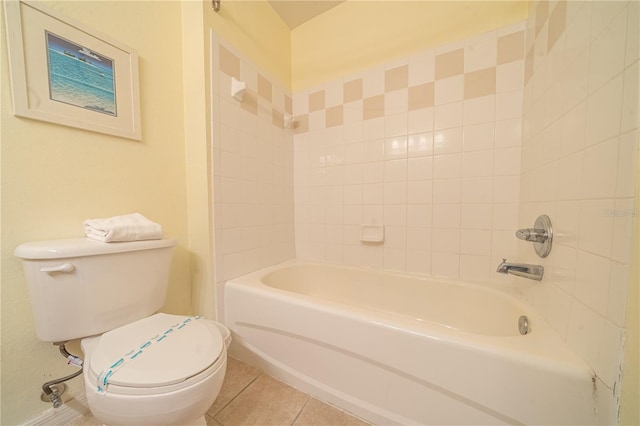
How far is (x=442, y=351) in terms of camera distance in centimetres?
66

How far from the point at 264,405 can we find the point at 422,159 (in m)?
1.47

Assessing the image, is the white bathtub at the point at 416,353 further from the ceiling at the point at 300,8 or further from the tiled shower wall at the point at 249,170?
the ceiling at the point at 300,8

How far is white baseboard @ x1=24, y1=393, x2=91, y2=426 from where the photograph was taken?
2.48 feet

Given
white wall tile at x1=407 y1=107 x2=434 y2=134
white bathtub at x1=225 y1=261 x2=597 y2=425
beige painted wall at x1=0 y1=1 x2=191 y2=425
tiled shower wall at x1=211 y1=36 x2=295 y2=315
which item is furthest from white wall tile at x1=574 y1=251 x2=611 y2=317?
beige painted wall at x1=0 y1=1 x2=191 y2=425

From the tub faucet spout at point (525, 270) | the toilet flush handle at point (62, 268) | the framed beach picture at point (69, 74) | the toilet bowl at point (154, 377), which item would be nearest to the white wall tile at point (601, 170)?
the tub faucet spout at point (525, 270)

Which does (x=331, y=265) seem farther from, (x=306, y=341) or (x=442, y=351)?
(x=442, y=351)

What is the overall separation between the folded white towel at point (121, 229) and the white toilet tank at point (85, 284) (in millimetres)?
24

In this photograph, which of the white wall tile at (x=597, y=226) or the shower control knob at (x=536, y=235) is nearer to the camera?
the white wall tile at (x=597, y=226)

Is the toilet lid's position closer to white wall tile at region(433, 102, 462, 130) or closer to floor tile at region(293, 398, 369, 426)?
floor tile at region(293, 398, 369, 426)

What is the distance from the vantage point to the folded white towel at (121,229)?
2.51 feet

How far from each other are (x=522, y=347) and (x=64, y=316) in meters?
1.41

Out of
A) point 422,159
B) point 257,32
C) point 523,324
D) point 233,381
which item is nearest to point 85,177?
point 233,381

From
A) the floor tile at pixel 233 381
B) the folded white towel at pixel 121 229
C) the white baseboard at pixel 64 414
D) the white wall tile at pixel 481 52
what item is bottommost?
the floor tile at pixel 233 381

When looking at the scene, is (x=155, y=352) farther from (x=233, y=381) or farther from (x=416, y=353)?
(x=416, y=353)
